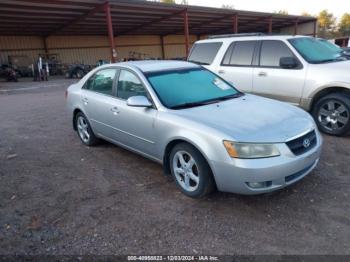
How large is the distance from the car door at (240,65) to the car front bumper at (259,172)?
3.53 m

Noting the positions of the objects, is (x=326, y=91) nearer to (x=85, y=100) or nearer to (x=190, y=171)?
(x=190, y=171)

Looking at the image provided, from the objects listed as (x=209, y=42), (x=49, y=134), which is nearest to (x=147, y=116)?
(x=49, y=134)

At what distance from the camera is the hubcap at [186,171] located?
11.5ft

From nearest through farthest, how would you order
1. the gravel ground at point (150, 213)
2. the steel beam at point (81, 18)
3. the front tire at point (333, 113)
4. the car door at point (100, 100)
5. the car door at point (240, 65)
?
the gravel ground at point (150, 213)
the car door at point (100, 100)
the front tire at point (333, 113)
the car door at point (240, 65)
the steel beam at point (81, 18)

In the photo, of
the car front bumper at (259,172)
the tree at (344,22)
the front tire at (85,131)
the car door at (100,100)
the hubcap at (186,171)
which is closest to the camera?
the car front bumper at (259,172)

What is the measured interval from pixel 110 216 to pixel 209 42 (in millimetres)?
5288

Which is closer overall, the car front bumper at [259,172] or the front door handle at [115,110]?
the car front bumper at [259,172]

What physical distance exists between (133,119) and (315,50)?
4.06 metres

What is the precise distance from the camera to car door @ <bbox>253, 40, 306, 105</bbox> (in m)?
5.73

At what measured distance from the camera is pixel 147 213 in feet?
11.0

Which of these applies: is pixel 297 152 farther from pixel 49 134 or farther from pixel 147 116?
pixel 49 134

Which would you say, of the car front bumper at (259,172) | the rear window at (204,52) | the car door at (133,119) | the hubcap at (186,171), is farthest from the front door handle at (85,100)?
the rear window at (204,52)

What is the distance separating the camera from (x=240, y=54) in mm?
6738

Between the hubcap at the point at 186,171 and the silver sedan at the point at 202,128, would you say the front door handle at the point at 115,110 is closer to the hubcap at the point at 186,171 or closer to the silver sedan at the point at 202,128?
the silver sedan at the point at 202,128
